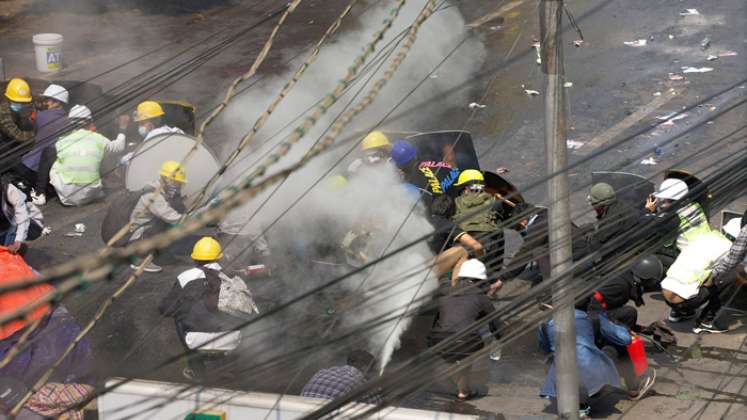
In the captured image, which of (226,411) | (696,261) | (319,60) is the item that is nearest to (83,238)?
(319,60)

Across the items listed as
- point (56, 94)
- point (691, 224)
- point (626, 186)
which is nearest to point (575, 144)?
point (626, 186)

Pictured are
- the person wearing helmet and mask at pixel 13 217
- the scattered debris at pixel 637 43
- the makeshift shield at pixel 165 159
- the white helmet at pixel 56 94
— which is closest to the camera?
the person wearing helmet and mask at pixel 13 217

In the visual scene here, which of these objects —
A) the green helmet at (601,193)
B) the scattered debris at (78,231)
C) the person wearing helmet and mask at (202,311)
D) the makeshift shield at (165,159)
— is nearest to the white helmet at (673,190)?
Result: the green helmet at (601,193)

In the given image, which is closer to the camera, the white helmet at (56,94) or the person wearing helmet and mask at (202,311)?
the person wearing helmet and mask at (202,311)

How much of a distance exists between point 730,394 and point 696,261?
127 centimetres

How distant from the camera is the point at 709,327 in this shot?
8016 mm

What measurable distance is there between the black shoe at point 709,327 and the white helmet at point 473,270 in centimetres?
188

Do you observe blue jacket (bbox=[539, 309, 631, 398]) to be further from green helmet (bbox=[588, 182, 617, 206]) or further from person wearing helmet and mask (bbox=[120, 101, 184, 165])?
person wearing helmet and mask (bbox=[120, 101, 184, 165])

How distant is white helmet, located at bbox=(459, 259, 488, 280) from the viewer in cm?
758

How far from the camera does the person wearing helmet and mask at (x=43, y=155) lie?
36.5 ft

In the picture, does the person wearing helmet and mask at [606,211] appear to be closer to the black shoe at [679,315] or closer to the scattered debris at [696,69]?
the black shoe at [679,315]

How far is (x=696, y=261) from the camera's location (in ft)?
26.1

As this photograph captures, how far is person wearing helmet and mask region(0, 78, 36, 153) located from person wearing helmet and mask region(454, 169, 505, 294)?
4.93m

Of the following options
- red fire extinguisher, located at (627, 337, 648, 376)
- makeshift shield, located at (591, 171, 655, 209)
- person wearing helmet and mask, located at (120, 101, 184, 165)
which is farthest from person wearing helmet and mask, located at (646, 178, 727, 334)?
person wearing helmet and mask, located at (120, 101, 184, 165)
